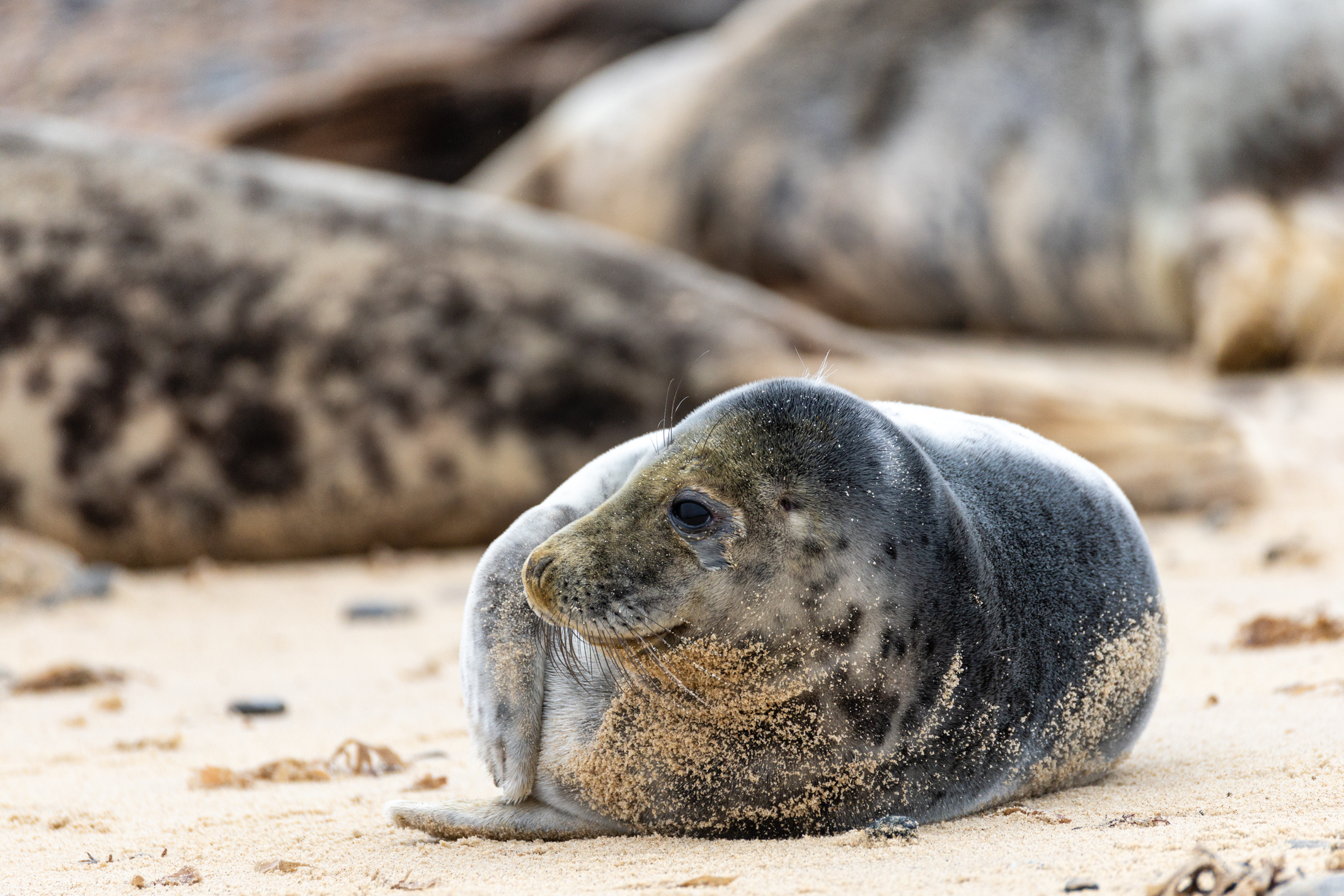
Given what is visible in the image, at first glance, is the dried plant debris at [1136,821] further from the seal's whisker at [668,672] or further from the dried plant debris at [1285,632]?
the dried plant debris at [1285,632]

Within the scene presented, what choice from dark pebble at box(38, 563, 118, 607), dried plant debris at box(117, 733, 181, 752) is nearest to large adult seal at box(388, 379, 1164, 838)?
dried plant debris at box(117, 733, 181, 752)

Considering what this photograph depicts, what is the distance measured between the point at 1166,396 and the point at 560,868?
10.1 feet

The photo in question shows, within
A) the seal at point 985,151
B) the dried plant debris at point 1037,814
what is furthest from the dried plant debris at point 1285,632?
the seal at point 985,151

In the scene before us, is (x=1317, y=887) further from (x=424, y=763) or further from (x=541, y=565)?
(x=424, y=763)

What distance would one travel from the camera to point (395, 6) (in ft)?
31.5

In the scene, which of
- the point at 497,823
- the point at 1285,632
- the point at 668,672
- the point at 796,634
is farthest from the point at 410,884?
the point at 1285,632

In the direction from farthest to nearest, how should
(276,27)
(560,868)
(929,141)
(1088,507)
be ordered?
(276,27) → (929,141) → (1088,507) → (560,868)

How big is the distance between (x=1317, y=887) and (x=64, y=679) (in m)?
2.23

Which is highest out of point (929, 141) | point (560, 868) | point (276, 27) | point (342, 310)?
point (276, 27)

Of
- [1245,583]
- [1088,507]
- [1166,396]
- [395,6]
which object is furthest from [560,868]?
[395,6]

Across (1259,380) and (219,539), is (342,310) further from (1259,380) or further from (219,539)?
(1259,380)

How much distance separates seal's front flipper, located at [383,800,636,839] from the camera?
1.75 meters

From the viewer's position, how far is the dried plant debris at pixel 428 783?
203 centimetres

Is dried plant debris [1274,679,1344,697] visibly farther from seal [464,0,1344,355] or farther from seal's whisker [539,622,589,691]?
seal [464,0,1344,355]
